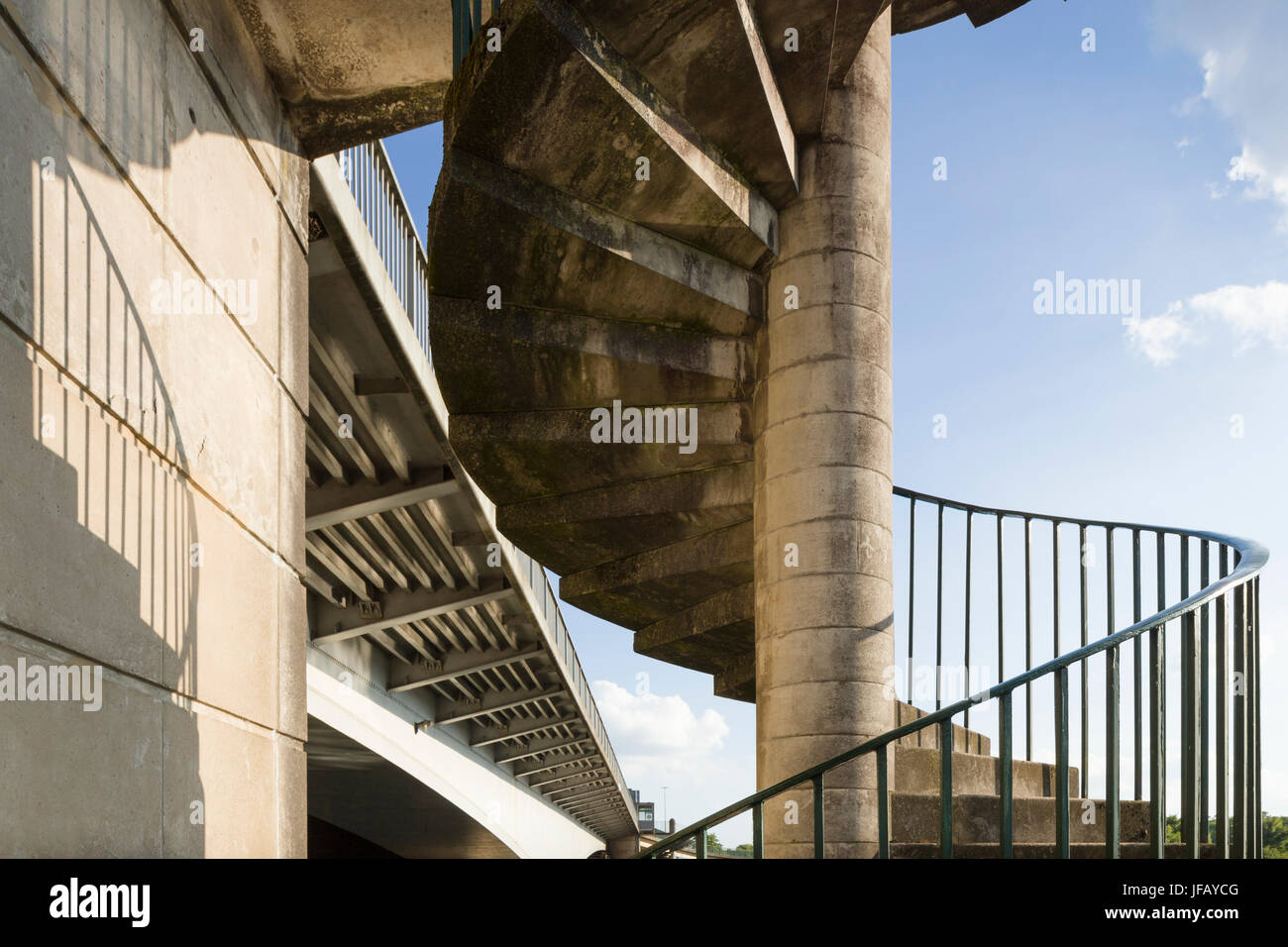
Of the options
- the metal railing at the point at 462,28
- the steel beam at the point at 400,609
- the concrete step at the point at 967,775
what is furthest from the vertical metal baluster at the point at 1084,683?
the steel beam at the point at 400,609

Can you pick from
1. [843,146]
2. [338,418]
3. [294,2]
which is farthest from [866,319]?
[338,418]

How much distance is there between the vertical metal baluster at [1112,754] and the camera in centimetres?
504

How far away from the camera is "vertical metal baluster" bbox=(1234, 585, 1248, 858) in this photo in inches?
229

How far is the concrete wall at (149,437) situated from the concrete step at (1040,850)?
11.0ft

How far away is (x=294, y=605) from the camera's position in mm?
6051

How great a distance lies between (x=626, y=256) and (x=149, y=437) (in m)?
3.98

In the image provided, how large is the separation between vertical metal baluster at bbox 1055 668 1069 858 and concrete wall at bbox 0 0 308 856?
3565mm

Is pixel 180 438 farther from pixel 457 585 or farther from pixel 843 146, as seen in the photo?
pixel 457 585

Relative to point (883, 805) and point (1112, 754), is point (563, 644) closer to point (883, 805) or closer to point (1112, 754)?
point (883, 805)

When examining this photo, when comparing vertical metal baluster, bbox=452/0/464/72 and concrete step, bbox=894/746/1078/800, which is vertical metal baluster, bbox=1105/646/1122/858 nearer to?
concrete step, bbox=894/746/1078/800

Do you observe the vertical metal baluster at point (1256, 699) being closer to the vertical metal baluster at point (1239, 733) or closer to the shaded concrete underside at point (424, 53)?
the vertical metal baluster at point (1239, 733)
